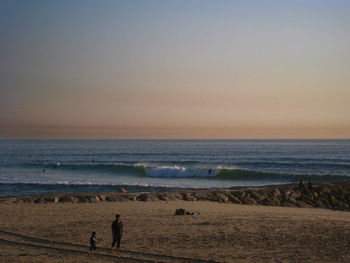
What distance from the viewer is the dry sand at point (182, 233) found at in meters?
11.4

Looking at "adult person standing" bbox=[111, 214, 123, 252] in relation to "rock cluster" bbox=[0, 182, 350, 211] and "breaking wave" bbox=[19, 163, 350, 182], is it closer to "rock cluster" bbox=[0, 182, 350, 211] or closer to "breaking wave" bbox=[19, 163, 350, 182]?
"rock cluster" bbox=[0, 182, 350, 211]

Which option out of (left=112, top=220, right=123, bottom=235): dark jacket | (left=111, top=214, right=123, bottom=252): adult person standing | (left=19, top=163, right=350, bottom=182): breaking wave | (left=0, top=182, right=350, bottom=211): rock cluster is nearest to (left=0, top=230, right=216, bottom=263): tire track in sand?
(left=111, top=214, right=123, bottom=252): adult person standing

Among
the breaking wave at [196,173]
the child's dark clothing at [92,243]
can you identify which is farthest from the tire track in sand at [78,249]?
the breaking wave at [196,173]

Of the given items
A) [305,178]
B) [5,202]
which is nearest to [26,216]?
[5,202]

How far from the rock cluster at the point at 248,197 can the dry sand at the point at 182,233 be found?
2.52 m

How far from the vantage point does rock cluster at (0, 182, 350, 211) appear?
907 inches

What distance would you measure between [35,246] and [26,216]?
5649 mm

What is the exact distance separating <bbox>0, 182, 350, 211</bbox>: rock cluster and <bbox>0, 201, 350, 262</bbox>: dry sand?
8.26 feet

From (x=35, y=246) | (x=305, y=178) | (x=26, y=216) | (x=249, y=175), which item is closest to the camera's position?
(x=35, y=246)

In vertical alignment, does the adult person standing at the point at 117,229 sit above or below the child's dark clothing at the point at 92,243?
above

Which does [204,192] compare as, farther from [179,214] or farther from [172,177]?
[172,177]

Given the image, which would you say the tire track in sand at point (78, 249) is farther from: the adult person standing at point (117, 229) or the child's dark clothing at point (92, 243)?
the adult person standing at point (117, 229)

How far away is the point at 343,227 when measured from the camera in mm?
15062

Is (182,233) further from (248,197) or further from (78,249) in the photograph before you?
(248,197)
